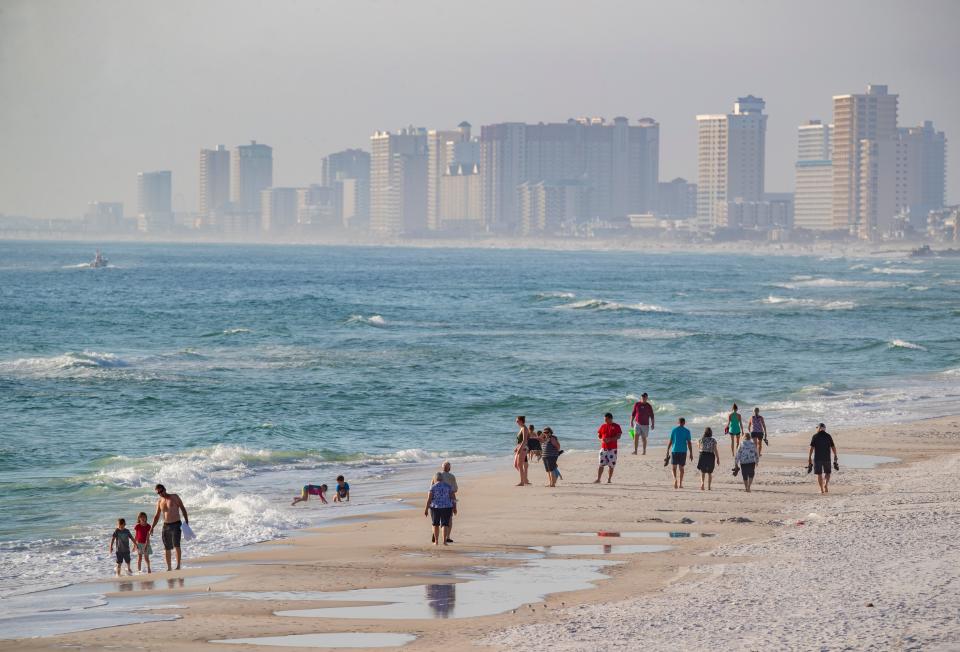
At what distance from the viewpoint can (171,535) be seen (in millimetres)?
17906

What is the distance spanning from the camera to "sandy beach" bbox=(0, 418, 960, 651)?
1337 centimetres

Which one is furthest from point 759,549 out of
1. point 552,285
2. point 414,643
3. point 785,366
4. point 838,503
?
point 552,285

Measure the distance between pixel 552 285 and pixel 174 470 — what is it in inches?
4238

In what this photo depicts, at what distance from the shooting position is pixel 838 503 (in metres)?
21.4

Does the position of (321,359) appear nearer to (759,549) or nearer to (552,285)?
(759,549)

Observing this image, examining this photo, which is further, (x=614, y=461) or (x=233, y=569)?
(x=614, y=461)

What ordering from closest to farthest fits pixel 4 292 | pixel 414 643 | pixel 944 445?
pixel 414 643
pixel 944 445
pixel 4 292

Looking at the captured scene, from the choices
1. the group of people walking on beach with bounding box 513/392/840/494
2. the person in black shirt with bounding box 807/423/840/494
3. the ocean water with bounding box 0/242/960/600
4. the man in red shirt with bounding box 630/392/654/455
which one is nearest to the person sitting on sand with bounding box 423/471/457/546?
the ocean water with bounding box 0/242/960/600

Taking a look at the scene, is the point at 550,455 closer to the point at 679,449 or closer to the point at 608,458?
the point at 608,458

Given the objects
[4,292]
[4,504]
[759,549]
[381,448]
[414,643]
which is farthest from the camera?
[4,292]

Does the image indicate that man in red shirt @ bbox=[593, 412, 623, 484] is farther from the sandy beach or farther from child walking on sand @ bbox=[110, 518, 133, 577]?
child walking on sand @ bbox=[110, 518, 133, 577]

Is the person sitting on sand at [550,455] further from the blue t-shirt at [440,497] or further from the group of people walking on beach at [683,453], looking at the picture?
the blue t-shirt at [440,497]

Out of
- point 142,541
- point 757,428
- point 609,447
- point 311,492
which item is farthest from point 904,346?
point 142,541

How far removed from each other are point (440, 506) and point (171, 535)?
3.85 meters
